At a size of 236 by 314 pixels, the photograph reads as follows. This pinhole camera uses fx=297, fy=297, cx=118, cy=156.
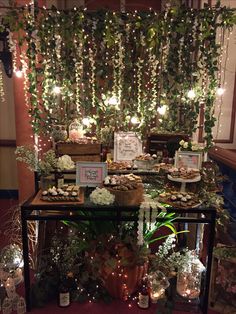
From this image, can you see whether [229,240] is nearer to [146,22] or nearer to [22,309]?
[22,309]

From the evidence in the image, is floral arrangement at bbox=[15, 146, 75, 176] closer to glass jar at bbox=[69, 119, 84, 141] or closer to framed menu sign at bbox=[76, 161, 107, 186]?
framed menu sign at bbox=[76, 161, 107, 186]

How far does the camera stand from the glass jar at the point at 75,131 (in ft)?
11.6

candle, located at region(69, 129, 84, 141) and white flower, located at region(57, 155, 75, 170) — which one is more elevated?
candle, located at region(69, 129, 84, 141)

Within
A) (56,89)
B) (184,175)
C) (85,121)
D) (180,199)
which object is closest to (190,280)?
(180,199)

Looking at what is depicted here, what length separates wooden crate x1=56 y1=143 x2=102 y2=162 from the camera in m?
3.10

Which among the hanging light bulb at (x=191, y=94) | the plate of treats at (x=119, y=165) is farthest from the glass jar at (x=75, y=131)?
the hanging light bulb at (x=191, y=94)

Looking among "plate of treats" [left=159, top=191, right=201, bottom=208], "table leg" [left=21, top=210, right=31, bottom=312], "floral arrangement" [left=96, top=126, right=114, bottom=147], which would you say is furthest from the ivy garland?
"table leg" [left=21, top=210, right=31, bottom=312]

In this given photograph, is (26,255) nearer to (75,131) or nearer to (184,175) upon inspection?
(184,175)

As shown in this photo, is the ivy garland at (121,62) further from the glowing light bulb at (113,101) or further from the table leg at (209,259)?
the table leg at (209,259)

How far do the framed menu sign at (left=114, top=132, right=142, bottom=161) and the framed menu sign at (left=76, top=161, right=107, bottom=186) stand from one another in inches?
36.0

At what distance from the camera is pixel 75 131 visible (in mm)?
3584

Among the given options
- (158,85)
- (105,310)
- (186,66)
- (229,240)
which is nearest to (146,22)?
(186,66)

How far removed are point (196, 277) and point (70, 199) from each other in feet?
3.44

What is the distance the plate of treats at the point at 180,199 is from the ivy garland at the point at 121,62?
1294mm
